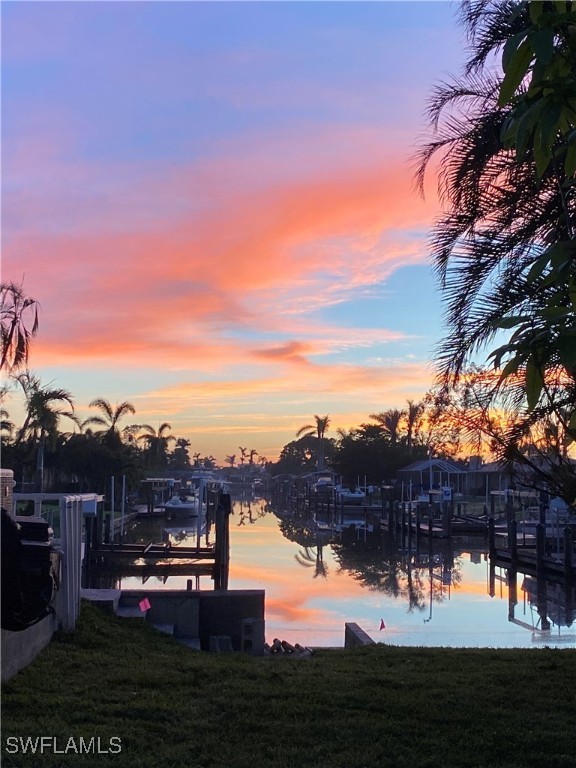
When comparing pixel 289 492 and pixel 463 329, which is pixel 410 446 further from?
pixel 463 329

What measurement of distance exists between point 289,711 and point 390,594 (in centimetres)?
1824

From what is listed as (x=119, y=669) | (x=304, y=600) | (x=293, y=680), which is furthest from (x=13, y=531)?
(x=304, y=600)

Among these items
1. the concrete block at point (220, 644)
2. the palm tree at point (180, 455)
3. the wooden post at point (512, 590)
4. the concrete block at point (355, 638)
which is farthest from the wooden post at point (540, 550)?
the palm tree at point (180, 455)

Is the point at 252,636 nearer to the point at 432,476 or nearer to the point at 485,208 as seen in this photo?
the point at 485,208

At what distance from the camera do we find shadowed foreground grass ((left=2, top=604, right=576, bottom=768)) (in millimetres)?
5035

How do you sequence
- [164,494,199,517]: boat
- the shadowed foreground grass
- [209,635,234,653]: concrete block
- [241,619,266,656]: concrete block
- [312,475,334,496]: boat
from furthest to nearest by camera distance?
[312,475,334,496]: boat < [164,494,199,517]: boat < [241,619,266,656]: concrete block < [209,635,234,653]: concrete block < the shadowed foreground grass

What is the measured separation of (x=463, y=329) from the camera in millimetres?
8453

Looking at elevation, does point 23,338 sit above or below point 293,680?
above

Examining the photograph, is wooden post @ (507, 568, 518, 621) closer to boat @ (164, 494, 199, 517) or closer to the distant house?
boat @ (164, 494, 199, 517)

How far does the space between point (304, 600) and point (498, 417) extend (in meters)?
14.9

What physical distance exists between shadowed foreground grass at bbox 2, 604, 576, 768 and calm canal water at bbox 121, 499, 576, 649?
6.07 m

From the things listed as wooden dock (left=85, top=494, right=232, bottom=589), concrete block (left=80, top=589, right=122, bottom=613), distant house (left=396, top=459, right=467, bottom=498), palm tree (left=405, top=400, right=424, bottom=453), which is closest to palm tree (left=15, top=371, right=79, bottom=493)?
wooden dock (left=85, top=494, right=232, bottom=589)

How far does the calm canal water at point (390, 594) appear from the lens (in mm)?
16359

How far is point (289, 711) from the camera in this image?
606 centimetres
